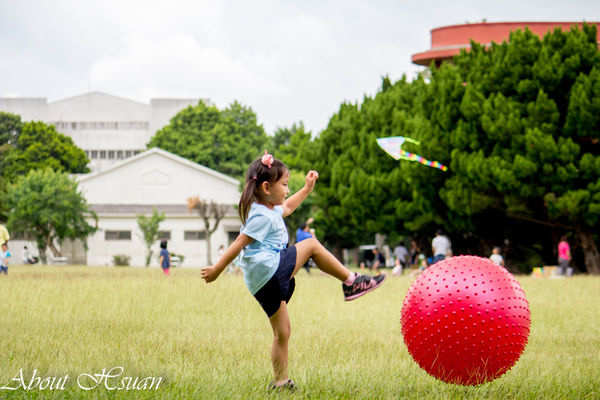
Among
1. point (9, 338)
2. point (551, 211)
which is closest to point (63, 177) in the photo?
point (551, 211)

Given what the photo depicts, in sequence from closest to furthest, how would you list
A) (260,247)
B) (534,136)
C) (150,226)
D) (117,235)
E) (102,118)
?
(260,247) < (534,136) < (150,226) < (117,235) < (102,118)

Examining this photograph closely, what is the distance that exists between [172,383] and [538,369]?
3.79 m

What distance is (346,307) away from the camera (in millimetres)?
15727

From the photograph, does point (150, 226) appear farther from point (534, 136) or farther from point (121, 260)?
point (534, 136)

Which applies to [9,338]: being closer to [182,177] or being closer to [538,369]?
[538,369]

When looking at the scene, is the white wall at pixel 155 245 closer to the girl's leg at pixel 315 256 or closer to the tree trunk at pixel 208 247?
the tree trunk at pixel 208 247

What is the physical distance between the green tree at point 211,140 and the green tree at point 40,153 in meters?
6.89

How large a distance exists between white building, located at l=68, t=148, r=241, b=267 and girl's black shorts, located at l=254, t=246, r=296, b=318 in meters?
51.7

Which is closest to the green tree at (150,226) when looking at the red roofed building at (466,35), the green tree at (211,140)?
the green tree at (211,140)

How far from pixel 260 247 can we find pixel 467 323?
1.77m

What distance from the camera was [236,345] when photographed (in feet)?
33.7

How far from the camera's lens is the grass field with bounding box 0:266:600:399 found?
275 inches

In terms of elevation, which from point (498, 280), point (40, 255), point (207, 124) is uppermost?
point (207, 124)

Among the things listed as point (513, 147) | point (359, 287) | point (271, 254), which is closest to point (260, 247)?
point (271, 254)
